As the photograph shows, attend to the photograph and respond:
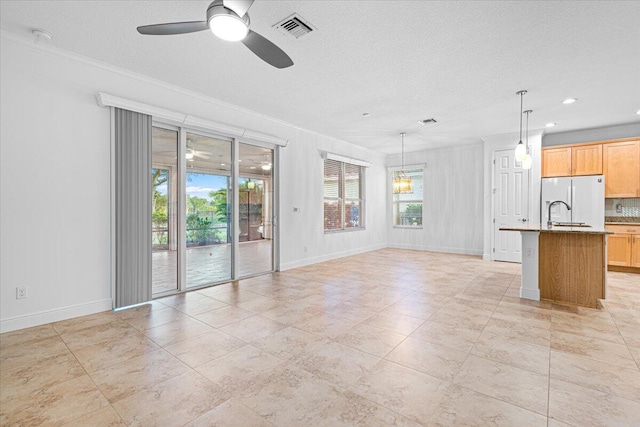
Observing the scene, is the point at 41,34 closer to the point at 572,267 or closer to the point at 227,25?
the point at 227,25

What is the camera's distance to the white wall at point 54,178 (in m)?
2.97

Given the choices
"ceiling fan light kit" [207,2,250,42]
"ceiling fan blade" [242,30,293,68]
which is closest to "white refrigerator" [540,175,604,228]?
"ceiling fan blade" [242,30,293,68]

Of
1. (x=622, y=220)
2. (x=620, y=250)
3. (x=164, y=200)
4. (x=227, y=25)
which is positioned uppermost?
(x=227, y=25)

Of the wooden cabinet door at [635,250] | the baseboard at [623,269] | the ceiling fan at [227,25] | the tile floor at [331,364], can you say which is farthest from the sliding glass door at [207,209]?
the wooden cabinet door at [635,250]

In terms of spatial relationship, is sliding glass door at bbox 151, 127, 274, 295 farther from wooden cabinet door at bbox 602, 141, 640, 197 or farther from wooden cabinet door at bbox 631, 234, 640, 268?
wooden cabinet door at bbox 631, 234, 640, 268

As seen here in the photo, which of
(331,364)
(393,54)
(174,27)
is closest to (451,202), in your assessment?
(393,54)

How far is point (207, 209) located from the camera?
471 centimetres

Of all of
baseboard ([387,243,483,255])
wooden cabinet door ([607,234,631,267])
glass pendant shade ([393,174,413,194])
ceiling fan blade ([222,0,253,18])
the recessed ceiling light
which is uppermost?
the recessed ceiling light

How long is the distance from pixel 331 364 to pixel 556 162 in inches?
255

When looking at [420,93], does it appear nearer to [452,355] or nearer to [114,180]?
[452,355]

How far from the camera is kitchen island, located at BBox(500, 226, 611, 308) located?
366 cm

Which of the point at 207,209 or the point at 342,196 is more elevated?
the point at 342,196

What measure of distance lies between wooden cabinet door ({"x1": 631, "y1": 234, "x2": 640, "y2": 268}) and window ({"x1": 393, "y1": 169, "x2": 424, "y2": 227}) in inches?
166

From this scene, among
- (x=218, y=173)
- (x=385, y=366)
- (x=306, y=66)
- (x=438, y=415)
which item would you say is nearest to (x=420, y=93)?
(x=306, y=66)
